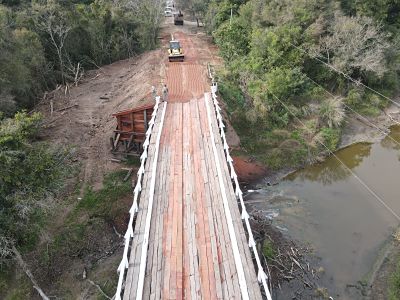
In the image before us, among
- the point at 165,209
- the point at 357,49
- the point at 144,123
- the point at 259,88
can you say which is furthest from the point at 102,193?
the point at 357,49

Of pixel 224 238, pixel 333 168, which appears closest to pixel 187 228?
pixel 224 238

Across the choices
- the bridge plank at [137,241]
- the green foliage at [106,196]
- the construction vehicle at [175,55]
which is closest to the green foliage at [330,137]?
the construction vehicle at [175,55]

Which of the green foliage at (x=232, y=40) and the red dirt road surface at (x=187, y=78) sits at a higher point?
the green foliage at (x=232, y=40)

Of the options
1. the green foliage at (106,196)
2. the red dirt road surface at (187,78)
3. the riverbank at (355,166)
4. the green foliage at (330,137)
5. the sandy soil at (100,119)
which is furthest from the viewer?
the green foliage at (330,137)

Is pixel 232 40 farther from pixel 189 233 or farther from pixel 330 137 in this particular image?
pixel 189 233

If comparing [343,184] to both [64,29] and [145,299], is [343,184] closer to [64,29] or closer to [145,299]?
[145,299]

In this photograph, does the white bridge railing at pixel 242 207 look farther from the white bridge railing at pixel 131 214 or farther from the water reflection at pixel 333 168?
the water reflection at pixel 333 168
